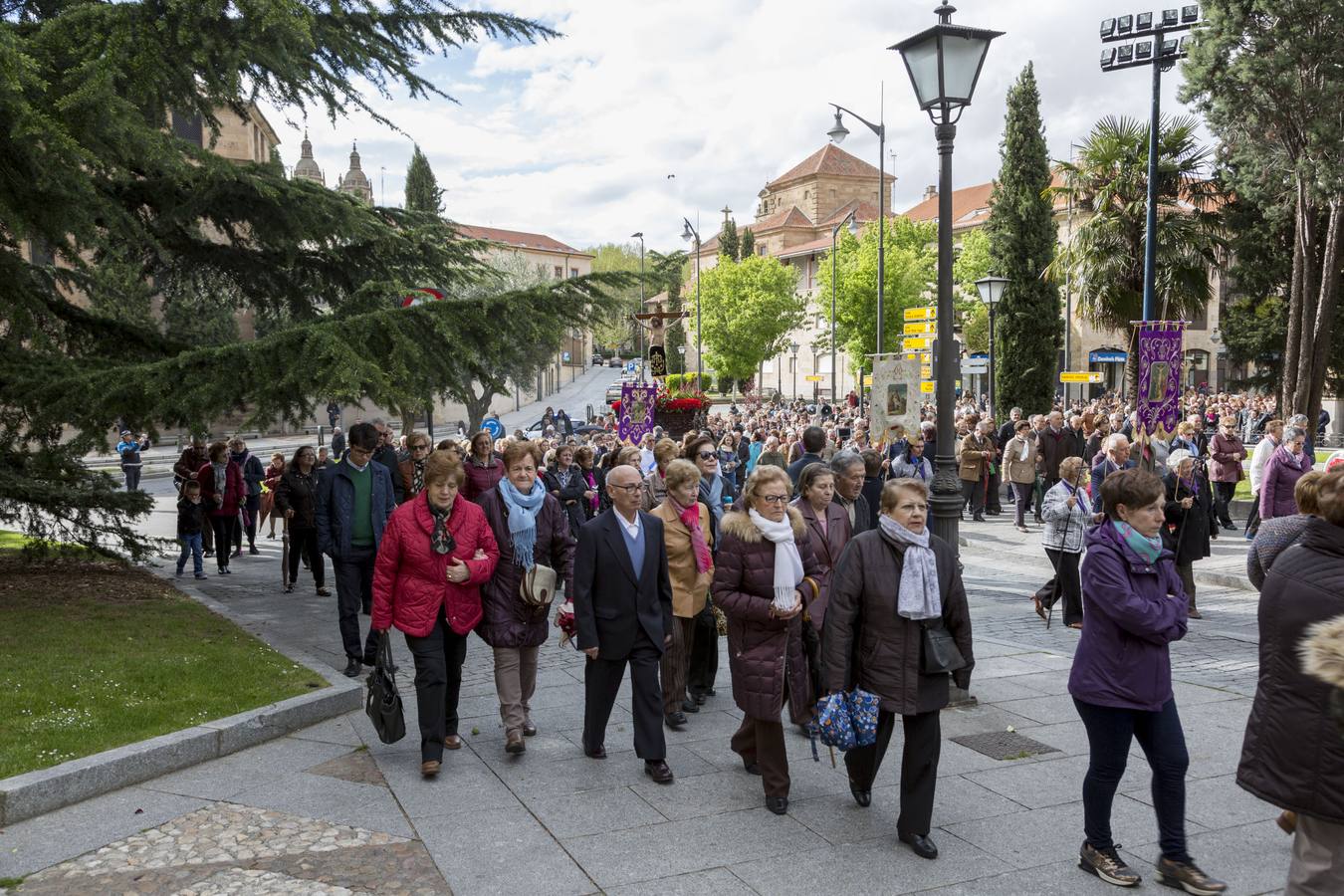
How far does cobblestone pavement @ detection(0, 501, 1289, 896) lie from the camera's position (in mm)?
4598

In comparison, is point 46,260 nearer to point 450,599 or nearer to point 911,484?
point 450,599

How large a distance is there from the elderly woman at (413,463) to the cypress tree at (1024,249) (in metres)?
31.8

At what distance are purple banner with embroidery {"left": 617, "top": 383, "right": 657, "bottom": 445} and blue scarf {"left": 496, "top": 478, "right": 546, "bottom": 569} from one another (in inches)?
477

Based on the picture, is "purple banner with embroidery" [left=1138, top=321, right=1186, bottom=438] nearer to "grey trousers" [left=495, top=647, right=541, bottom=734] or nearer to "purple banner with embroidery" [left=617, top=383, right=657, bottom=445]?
"purple banner with embroidery" [left=617, top=383, right=657, bottom=445]

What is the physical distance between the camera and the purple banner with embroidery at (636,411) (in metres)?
19.1

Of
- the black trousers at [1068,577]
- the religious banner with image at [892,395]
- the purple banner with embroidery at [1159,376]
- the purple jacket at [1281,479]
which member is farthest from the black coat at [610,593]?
the purple banner with embroidery at [1159,376]

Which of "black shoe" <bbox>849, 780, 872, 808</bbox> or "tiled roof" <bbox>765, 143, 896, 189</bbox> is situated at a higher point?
"tiled roof" <bbox>765, 143, 896, 189</bbox>

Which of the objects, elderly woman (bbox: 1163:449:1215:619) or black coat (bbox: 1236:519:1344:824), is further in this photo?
elderly woman (bbox: 1163:449:1215:619)

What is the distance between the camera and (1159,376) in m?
13.9

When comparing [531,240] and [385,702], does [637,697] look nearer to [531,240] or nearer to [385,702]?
[385,702]

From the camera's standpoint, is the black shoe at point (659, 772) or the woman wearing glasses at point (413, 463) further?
the woman wearing glasses at point (413, 463)

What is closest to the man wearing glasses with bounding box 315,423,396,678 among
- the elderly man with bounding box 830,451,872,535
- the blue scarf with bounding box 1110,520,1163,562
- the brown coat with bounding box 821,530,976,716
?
the elderly man with bounding box 830,451,872,535

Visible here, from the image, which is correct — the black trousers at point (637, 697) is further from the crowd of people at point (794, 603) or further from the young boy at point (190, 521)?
the young boy at point (190, 521)

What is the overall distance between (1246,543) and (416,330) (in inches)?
480
